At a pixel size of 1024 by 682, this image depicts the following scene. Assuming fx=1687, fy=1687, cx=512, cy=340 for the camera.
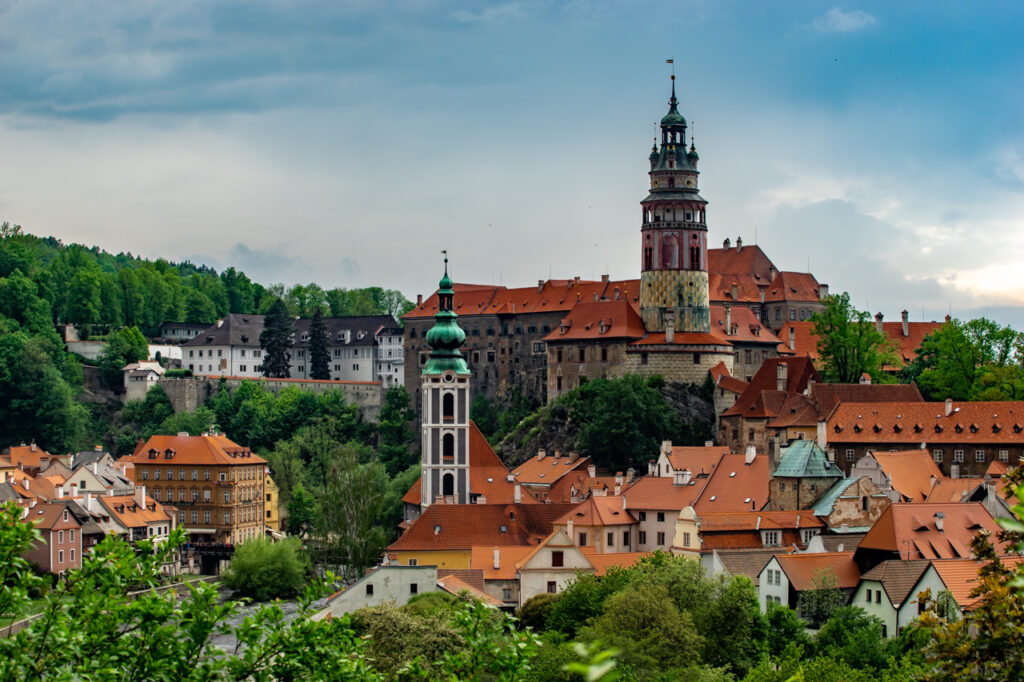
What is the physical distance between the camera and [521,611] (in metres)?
57.8

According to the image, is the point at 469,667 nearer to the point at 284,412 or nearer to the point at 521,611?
the point at 521,611

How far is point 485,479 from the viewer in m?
81.3

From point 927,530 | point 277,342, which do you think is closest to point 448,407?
point 927,530

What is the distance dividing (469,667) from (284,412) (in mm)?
94461

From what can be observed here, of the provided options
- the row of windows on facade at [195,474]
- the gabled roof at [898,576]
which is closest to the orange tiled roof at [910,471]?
the gabled roof at [898,576]

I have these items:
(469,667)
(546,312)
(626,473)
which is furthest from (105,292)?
(469,667)

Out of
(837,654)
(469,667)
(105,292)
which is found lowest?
(837,654)

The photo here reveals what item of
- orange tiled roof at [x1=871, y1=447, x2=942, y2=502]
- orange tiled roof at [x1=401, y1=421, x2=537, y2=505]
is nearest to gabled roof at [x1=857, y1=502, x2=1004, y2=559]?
orange tiled roof at [x1=871, y1=447, x2=942, y2=502]

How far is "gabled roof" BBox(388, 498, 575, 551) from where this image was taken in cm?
6756

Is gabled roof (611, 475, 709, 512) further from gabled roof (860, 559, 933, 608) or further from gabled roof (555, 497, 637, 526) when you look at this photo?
gabled roof (860, 559, 933, 608)

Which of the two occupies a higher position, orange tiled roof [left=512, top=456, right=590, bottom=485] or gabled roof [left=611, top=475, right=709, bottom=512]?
orange tiled roof [left=512, top=456, right=590, bottom=485]

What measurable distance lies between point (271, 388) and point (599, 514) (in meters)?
56.2

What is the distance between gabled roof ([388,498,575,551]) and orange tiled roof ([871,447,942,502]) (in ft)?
45.0

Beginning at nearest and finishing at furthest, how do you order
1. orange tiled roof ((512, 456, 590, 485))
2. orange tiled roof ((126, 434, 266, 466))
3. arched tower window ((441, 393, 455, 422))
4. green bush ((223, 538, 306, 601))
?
1. green bush ((223, 538, 306, 601))
2. arched tower window ((441, 393, 455, 422))
3. orange tiled roof ((512, 456, 590, 485))
4. orange tiled roof ((126, 434, 266, 466))
